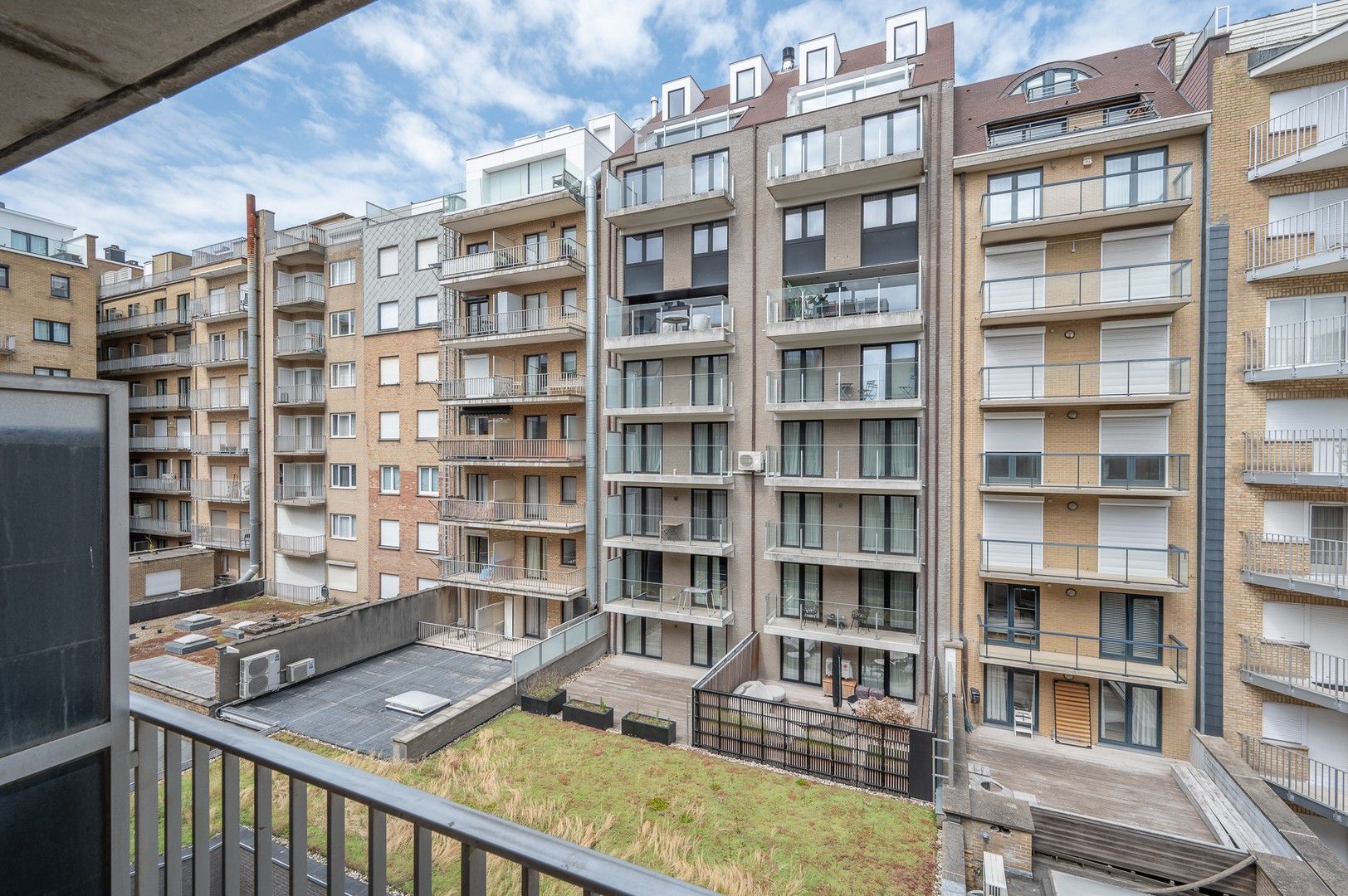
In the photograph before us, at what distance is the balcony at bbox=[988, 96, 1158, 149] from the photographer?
12641mm

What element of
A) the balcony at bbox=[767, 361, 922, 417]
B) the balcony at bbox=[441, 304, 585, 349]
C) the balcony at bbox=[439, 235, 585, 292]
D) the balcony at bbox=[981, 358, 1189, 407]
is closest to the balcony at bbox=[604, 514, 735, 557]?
the balcony at bbox=[767, 361, 922, 417]

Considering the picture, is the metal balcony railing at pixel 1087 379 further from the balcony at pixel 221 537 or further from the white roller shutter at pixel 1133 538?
the balcony at pixel 221 537

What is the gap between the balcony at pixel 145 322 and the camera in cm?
2427

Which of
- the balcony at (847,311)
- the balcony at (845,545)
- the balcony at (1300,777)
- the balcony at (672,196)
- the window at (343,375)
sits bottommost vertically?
the balcony at (1300,777)

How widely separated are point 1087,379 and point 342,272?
22.3 m

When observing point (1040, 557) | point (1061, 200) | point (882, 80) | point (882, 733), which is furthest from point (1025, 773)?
point (882, 80)

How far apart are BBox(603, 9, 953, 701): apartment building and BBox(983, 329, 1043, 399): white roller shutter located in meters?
0.96

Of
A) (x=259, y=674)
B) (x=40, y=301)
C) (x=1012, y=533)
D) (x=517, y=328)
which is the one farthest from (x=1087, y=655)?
(x=40, y=301)

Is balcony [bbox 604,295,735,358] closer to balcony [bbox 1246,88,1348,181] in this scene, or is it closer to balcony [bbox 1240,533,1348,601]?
balcony [bbox 1246,88,1348,181]

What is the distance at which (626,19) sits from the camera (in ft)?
11.2

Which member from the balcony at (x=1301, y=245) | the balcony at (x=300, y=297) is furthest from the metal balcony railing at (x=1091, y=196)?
the balcony at (x=300, y=297)

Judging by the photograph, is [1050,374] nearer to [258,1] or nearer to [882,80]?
[882,80]

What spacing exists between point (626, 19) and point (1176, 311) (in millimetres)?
13379

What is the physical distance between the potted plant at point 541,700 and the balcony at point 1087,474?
1018cm
